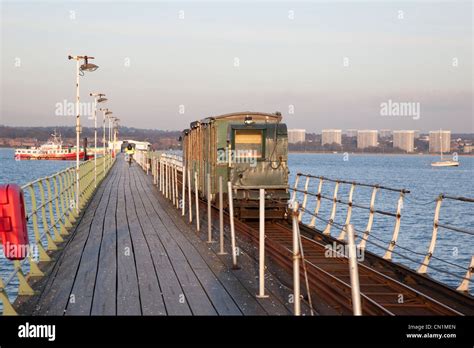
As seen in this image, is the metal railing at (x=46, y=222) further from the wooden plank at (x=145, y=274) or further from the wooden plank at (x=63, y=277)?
the wooden plank at (x=145, y=274)

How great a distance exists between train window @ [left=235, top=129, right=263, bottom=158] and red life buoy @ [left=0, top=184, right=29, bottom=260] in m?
12.2

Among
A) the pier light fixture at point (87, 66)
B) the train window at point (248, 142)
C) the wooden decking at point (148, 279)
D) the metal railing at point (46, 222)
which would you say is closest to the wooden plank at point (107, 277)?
the wooden decking at point (148, 279)

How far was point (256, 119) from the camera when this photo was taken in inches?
864

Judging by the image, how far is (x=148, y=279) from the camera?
10.5 meters

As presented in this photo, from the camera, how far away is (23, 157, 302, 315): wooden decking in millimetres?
8742

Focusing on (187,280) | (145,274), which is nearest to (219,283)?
(187,280)

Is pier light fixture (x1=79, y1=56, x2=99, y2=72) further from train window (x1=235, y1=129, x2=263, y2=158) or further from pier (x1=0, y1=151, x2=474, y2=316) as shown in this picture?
pier (x1=0, y1=151, x2=474, y2=316)

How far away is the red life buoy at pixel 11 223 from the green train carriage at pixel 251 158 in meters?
11.0

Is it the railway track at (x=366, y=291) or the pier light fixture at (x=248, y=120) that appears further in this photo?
the pier light fixture at (x=248, y=120)

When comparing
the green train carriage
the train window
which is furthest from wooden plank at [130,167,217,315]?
the train window

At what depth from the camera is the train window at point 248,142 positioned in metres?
20.8

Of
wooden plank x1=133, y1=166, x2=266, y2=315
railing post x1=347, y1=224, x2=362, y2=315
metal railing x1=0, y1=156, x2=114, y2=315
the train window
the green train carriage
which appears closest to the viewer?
railing post x1=347, y1=224, x2=362, y2=315
